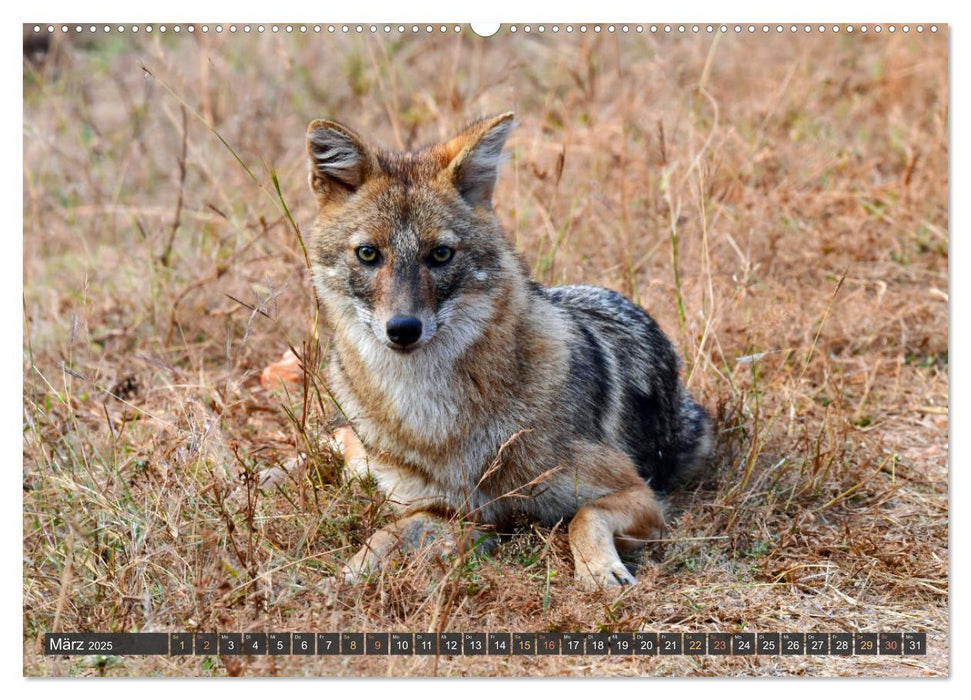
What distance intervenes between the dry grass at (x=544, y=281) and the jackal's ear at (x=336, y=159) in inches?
21.7

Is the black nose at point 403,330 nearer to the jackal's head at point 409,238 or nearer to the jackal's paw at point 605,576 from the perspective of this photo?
the jackal's head at point 409,238

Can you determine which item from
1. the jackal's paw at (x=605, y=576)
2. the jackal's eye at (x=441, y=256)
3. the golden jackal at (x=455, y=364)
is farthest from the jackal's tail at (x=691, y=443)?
the jackal's eye at (x=441, y=256)

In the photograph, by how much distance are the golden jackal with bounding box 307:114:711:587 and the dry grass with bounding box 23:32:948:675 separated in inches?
8.1

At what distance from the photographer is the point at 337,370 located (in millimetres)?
5418

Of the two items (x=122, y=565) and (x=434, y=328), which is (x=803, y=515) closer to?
(x=434, y=328)

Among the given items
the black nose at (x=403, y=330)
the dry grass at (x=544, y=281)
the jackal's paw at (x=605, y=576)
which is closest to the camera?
the black nose at (x=403, y=330)

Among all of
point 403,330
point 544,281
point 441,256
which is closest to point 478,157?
point 441,256

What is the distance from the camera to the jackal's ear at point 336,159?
470cm

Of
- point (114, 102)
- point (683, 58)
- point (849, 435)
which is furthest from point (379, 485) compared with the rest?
point (114, 102)

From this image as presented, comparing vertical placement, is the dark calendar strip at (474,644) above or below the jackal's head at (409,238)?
below

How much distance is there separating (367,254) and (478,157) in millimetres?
669

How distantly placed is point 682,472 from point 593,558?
1374 millimetres

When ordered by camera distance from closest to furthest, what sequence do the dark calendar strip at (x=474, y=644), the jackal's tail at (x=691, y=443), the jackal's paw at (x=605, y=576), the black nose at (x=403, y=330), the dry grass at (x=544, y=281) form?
the dark calendar strip at (x=474, y=644) < the black nose at (x=403, y=330) < the dry grass at (x=544, y=281) < the jackal's paw at (x=605, y=576) < the jackal's tail at (x=691, y=443)

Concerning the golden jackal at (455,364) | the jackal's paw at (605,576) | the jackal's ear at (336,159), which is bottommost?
the jackal's paw at (605,576)
